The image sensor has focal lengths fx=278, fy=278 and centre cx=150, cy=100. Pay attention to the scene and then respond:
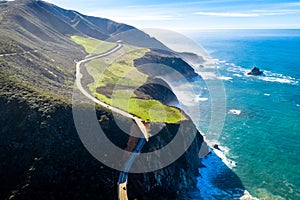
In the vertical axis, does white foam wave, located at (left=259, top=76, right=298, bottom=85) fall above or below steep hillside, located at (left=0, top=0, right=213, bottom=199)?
above

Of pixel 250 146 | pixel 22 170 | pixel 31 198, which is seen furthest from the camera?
pixel 250 146

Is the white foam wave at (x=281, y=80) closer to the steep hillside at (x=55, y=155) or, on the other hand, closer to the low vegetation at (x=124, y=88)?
the low vegetation at (x=124, y=88)

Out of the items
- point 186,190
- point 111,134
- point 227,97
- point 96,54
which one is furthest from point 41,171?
point 96,54

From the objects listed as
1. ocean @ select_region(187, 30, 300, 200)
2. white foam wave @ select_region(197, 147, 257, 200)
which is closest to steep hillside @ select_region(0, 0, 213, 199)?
white foam wave @ select_region(197, 147, 257, 200)

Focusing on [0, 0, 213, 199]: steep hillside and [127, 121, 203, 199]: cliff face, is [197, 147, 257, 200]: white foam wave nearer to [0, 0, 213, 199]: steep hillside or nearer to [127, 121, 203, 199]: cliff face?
[127, 121, 203, 199]: cliff face

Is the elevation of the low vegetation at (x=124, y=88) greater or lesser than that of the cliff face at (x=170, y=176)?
greater

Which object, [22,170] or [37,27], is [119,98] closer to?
[22,170]

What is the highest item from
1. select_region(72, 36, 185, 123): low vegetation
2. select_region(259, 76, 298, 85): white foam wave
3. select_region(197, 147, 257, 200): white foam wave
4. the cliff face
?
select_region(259, 76, 298, 85): white foam wave

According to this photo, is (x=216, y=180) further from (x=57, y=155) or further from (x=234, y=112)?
(x=234, y=112)

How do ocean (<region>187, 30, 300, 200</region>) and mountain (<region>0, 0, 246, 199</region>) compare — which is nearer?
mountain (<region>0, 0, 246, 199</region>)

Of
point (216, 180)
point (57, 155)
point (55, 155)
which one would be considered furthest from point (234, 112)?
point (55, 155)

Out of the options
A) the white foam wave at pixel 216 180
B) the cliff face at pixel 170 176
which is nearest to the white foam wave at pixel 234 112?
the white foam wave at pixel 216 180
